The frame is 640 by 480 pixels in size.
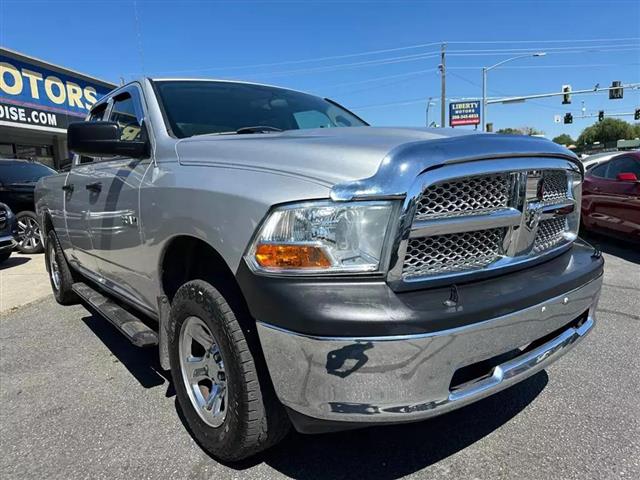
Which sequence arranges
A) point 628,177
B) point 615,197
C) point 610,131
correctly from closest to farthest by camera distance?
1. point 628,177
2. point 615,197
3. point 610,131

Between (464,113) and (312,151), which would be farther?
(464,113)

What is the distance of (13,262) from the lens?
870 centimetres

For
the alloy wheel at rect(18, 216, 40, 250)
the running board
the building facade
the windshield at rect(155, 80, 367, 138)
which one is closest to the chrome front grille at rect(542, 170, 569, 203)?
the windshield at rect(155, 80, 367, 138)

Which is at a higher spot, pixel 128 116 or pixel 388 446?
pixel 128 116

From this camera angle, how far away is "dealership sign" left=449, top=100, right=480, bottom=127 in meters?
44.8

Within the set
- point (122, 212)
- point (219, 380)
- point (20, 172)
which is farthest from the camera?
point (20, 172)

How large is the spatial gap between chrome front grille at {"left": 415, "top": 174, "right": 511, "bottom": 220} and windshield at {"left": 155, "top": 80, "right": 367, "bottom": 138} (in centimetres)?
150

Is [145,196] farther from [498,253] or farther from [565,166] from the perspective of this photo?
[565,166]

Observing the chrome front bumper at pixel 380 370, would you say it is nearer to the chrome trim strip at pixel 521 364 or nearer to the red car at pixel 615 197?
the chrome trim strip at pixel 521 364

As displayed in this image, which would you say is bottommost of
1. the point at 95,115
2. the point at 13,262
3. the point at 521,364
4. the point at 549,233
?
the point at 13,262

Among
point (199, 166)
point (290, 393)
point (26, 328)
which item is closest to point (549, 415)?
point (290, 393)

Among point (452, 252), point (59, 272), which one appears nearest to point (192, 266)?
point (452, 252)

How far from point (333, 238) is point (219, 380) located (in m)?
1.01

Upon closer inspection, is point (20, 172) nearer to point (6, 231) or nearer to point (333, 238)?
point (6, 231)
